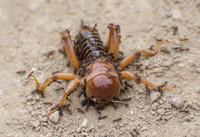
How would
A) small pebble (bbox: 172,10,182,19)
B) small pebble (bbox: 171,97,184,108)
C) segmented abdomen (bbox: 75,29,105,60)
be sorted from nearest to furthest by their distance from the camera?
small pebble (bbox: 171,97,184,108) < segmented abdomen (bbox: 75,29,105,60) < small pebble (bbox: 172,10,182,19)

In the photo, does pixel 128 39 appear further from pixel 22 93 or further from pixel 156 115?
pixel 22 93

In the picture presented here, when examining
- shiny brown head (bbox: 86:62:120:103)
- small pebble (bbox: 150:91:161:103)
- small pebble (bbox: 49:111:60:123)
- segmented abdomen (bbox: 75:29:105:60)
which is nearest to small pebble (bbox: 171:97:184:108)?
small pebble (bbox: 150:91:161:103)

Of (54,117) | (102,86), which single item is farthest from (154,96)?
(54,117)

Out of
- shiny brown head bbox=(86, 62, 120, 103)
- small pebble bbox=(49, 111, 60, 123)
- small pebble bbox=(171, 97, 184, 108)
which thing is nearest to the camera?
shiny brown head bbox=(86, 62, 120, 103)

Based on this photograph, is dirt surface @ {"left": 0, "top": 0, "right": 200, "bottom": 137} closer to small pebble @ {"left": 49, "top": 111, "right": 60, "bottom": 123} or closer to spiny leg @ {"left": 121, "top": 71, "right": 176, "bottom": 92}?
small pebble @ {"left": 49, "top": 111, "right": 60, "bottom": 123}

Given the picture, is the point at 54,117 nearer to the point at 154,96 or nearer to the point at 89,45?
the point at 89,45

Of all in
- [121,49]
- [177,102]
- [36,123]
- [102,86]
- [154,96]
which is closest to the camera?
[102,86]

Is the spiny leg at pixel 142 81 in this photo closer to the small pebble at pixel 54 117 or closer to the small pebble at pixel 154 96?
the small pebble at pixel 154 96
